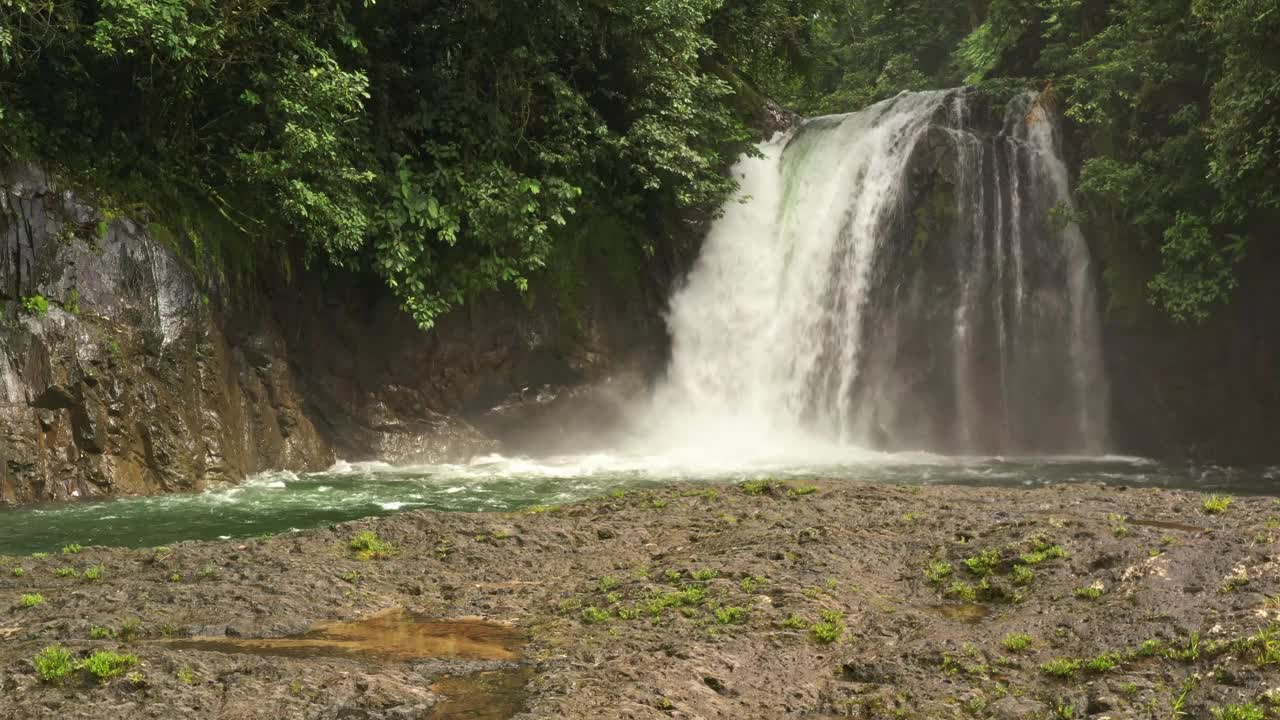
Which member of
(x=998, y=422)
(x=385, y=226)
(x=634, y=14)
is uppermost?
(x=634, y=14)

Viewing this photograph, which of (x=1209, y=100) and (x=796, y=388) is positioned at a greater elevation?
(x=1209, y=100)

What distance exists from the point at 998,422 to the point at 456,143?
30.8 ft

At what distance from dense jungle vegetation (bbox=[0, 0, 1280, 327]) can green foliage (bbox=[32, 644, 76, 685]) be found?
736cm

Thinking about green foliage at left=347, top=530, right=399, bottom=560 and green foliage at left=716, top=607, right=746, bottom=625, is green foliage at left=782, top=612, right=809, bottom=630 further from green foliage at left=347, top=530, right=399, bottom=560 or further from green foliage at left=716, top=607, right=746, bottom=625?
green foliage at left=347, top=530, right=399, bottom=560

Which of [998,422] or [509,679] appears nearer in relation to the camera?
[509,679]

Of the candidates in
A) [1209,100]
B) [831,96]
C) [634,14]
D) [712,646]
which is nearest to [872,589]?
[712,646]

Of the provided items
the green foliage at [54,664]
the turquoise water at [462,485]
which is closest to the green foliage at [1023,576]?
the green foliage at [54,664]

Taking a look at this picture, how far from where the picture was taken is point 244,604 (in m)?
5.98

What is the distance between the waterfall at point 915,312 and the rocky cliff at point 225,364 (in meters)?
1.42

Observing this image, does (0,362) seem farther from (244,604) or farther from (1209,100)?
(1209,100)

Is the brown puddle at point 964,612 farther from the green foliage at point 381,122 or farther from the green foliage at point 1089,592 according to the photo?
the green foliage at point 381,122

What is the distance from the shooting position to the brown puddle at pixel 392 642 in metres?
5.32

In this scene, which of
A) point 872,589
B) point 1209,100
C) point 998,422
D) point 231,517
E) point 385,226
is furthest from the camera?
point 998,422

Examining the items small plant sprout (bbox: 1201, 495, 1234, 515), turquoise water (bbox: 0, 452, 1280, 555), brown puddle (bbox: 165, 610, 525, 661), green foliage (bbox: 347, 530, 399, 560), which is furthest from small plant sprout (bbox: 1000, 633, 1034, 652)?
turquoise water (bbox: 0, 452, 1280, 555)
